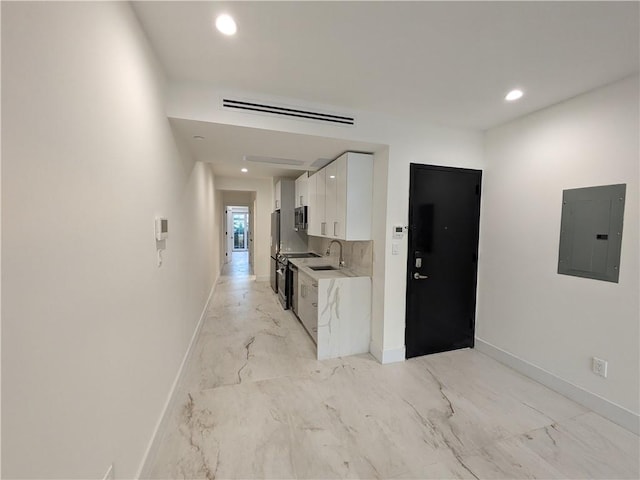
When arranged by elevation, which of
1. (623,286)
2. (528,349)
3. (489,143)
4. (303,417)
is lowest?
(303,417)

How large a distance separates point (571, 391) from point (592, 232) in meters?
1.41

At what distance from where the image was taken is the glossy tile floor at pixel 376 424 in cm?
163

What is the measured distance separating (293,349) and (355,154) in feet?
7.88

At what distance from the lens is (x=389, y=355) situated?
2.88m

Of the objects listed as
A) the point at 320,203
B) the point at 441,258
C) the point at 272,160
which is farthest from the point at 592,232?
the point at 272,160

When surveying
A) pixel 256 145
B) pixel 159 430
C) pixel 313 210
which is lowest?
pixel 159 430

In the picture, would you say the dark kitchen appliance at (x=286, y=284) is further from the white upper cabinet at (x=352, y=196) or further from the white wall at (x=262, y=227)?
the white wall at (x=262, y=227)

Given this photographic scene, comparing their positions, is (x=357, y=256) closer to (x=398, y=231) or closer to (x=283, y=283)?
(x=398, y=231)

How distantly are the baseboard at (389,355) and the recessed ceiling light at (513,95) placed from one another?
2.65 metres

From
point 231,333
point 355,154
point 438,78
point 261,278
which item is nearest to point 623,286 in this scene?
point 438,78

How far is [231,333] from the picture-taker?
357cm

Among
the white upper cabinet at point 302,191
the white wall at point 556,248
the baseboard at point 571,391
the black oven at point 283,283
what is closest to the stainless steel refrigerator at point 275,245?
the black oven at point 283,283

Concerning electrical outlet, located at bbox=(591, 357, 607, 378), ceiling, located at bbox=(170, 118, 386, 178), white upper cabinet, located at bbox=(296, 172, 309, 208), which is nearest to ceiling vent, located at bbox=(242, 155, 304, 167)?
ceiling, located at bbox=(170, 118, 386, 178)

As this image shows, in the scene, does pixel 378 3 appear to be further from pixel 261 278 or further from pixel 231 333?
pixel 261 278
